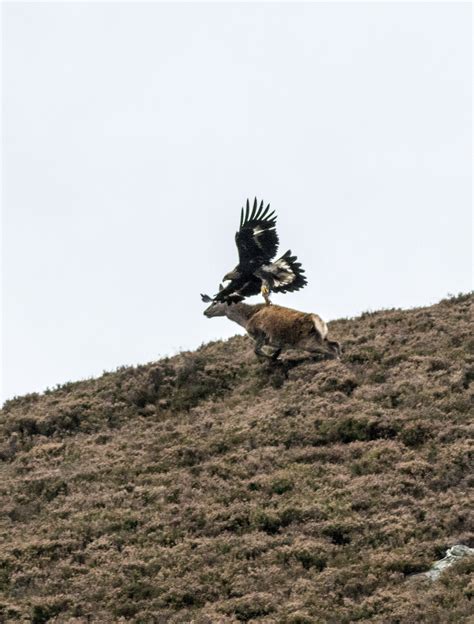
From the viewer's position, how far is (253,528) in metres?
19.9

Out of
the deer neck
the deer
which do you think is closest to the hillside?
the deer

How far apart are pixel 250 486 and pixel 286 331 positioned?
237 inches

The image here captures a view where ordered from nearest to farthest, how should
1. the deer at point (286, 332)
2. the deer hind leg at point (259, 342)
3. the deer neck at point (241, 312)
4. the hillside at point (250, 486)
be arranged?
the hillside at point (250, 486)
the deer at point (286, 332)
the deer hind leg at point (259, 342)
the deer neck at point (241, 312)

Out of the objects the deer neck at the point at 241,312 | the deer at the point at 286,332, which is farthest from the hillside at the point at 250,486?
the deer neck at the point at 241,312

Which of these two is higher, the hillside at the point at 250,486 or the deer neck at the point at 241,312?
the deer neck at the point at 241,312

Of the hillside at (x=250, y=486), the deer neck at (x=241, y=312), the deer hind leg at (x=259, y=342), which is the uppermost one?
the deer neck at (x=241, y=312)

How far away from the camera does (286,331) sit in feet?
88.7

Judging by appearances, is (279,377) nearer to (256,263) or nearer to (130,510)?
(256,263)

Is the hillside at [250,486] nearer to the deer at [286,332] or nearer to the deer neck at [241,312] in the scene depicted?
the deer at [286,332]

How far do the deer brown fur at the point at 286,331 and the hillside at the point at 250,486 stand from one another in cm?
44

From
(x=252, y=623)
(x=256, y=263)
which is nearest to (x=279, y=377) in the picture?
(x=256, y=263)

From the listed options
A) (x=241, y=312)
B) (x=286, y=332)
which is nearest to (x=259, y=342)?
(x=286, y=332)

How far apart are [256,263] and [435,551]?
12007 mm

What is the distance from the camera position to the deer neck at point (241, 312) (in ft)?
94.0
